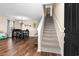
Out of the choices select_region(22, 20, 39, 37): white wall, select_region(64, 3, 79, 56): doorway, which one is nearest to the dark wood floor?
select_region(22, 20, 39, 37): white wall

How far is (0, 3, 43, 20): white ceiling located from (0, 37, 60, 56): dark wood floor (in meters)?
0.39

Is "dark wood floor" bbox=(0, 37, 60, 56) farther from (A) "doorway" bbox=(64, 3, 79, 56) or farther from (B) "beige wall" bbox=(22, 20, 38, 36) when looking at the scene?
(A) "doorway" bbox=(64, 3, 79, 56)

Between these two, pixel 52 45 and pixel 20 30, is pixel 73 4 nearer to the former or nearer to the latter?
pixel 52 45

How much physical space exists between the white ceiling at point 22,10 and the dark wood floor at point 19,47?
0.39m

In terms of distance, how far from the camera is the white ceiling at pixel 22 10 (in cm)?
166

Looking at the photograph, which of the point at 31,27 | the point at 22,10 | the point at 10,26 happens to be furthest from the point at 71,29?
the point at 10,26

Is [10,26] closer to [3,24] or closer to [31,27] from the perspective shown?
[3,24]

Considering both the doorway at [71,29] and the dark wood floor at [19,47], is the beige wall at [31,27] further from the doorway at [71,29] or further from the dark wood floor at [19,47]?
the doorway at [71,29]

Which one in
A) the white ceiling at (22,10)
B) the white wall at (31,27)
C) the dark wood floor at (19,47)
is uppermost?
the white ceiling at (22,10)

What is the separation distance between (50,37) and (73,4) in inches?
25.0

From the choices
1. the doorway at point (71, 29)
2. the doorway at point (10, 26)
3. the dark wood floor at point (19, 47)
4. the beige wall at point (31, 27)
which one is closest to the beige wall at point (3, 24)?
the doorway at point (10, 26)

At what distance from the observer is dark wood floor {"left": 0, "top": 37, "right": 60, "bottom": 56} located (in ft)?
5.48

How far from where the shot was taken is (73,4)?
1597 mm

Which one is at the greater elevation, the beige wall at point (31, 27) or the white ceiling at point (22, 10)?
the white ceiling at point (22, 10)
